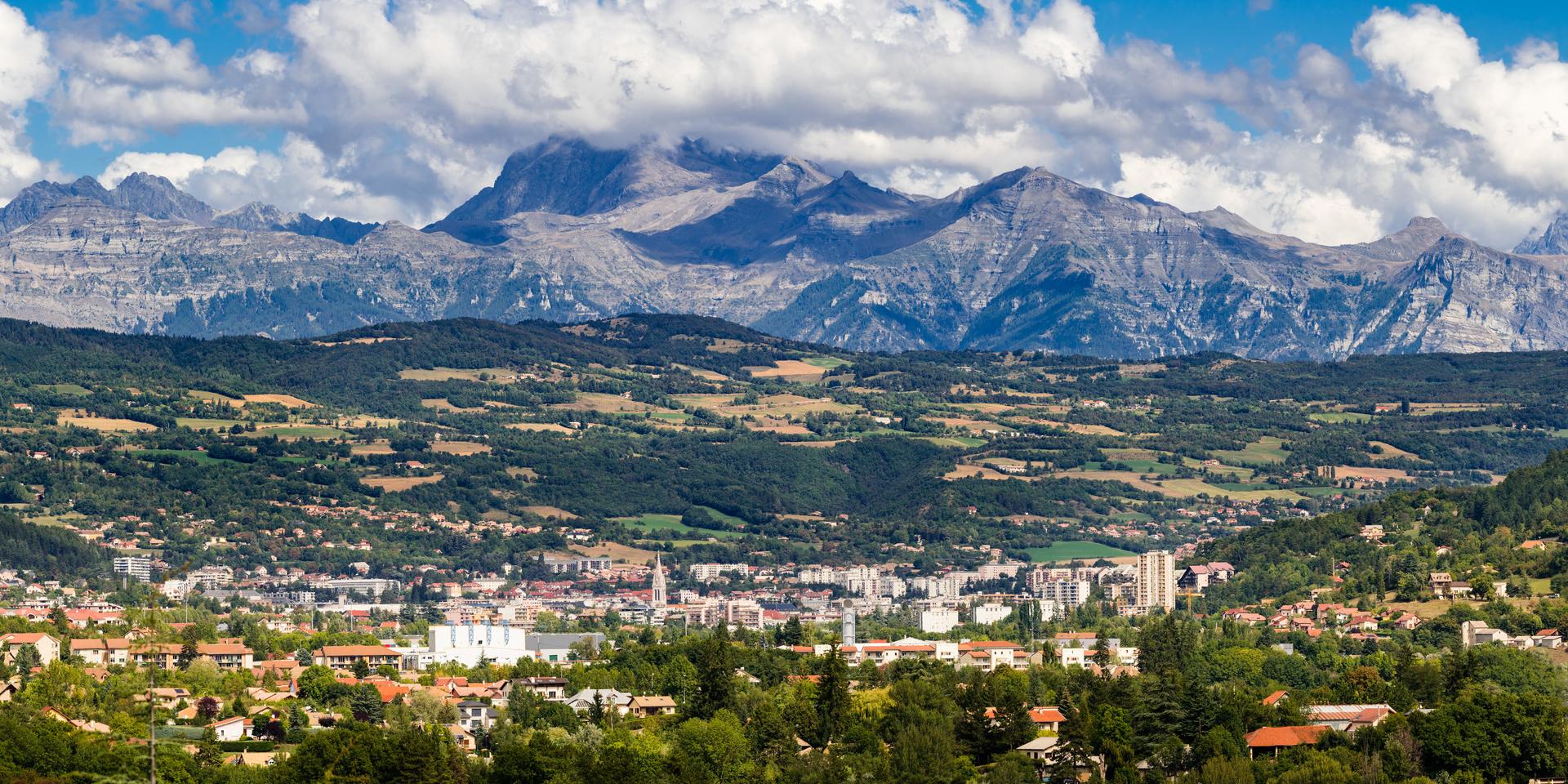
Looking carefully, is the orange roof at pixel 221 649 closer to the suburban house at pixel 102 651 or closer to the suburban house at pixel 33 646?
the suburban house at pixel 102 651

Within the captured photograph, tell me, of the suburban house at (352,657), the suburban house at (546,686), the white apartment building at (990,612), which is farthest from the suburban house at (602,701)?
the white apartment building at (990,612)

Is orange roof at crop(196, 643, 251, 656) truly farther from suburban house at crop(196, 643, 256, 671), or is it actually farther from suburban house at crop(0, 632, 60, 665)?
suburban house at crop(0, 632, 60, 665)

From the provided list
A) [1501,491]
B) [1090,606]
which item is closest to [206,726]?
[1090,606]

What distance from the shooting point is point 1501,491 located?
532 ft

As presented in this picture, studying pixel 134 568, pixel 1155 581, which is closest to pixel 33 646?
pixel 134 568

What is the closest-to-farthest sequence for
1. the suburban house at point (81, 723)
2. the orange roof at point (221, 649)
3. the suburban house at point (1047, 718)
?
1. the suburban house at point (81, 723)
2. the suburban house at point (1047, 718)
3. the orange roof at point (221, 649)

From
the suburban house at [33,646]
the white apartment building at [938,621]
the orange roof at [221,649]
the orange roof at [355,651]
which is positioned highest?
the suburban house at [33,646]

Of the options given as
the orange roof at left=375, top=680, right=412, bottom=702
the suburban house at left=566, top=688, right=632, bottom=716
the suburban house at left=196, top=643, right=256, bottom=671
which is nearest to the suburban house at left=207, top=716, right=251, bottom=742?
the orange roof at left=375, top=680, right=412, bottom=702

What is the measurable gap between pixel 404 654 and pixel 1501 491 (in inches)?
2792

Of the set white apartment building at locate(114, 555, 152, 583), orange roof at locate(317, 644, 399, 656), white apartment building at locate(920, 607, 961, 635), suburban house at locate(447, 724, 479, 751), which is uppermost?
white apartment building at locate(114, 555, 152, 583)

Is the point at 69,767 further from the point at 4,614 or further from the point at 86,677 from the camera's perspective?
the point at 4,614

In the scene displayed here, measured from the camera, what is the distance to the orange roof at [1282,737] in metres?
91.9

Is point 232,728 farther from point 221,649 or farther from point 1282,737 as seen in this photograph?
point 1282,737

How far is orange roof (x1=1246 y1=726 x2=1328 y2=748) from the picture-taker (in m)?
91.9
